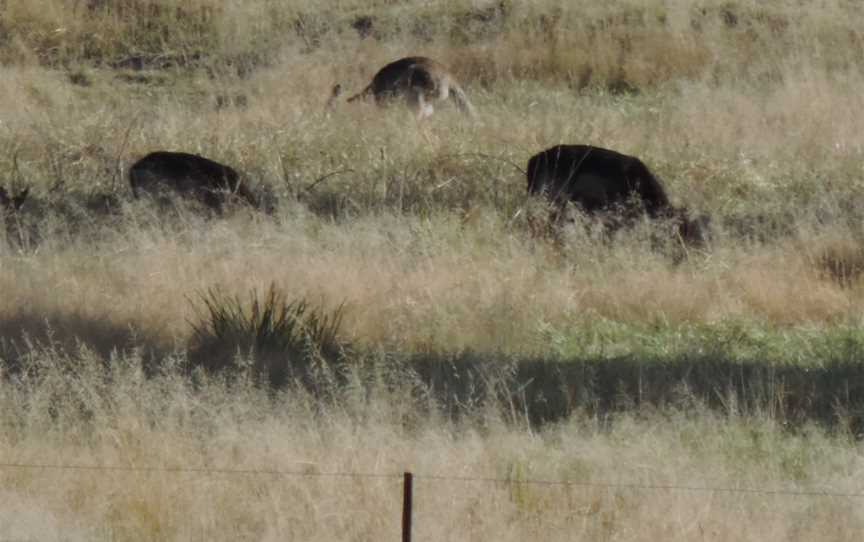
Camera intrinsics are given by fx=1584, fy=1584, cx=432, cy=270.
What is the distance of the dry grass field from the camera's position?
632 cm

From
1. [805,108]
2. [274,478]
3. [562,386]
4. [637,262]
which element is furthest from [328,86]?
[274,478]

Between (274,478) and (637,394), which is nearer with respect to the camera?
(274,478)

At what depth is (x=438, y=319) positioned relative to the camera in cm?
943

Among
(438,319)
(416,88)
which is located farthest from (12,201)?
(416,88)

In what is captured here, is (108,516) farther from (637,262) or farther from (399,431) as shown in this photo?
(637,262)

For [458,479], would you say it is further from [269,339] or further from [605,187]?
[605,187]

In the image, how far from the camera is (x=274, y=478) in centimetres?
650

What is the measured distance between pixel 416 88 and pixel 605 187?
6.40 meters

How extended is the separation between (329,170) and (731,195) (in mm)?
3564

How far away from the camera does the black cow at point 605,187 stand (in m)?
11.8

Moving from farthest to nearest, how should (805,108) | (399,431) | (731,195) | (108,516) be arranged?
(805,108), (731,195), (399,431), (108,516)

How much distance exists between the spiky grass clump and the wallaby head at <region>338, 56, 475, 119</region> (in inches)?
345

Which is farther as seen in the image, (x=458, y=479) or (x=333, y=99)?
(x=333, y=99)

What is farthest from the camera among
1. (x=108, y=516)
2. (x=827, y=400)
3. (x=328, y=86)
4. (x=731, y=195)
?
(x=328, y=86)
